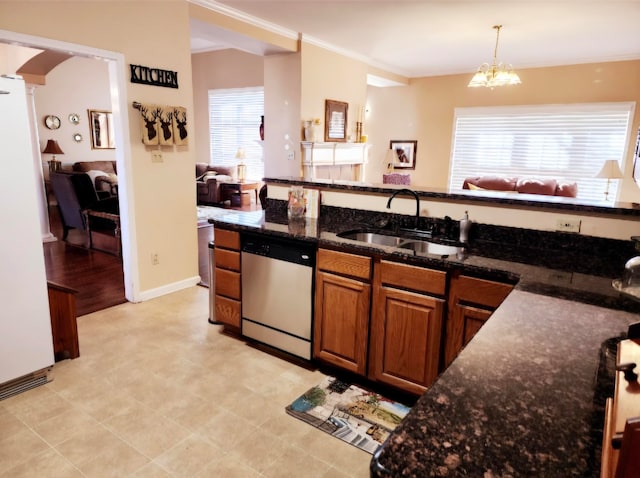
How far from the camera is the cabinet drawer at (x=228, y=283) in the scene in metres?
3.05

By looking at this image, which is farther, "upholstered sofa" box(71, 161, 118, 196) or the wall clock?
the wall clock

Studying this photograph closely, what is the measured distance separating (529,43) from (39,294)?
612cm

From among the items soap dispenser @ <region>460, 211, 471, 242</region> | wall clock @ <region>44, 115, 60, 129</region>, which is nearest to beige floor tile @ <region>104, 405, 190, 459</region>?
soap dispenser @ <region>460, 211, 471, 242</region>

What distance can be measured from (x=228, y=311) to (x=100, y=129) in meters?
8.22

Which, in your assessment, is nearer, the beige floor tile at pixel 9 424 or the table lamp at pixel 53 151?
the beige floor tile at pixel 9 424

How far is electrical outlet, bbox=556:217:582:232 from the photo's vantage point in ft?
7.34

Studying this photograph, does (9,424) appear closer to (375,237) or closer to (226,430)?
(226,430)

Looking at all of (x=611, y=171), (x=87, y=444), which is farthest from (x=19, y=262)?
(x=611, y=171)

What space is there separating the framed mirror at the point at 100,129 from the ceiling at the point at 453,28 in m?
5.54

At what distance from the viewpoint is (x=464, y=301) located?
81.5 inches

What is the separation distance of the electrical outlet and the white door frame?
10.4ft

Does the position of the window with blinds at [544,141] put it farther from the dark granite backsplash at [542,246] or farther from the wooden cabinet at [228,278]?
the wooden cabinet at [228,278]

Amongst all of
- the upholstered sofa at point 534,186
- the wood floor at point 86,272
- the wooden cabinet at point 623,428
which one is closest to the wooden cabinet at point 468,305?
the wooden cabinet at point 623,428

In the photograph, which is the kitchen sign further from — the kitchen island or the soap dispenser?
the kitchen island
